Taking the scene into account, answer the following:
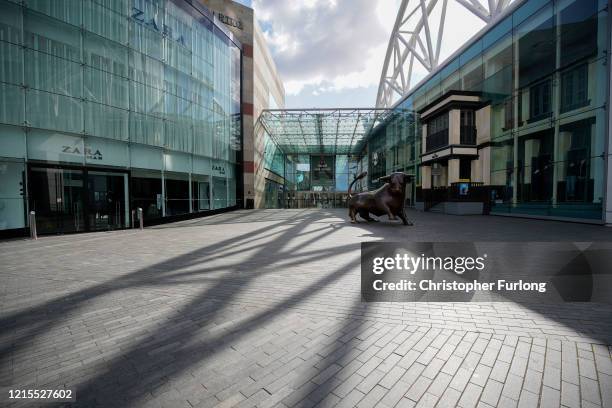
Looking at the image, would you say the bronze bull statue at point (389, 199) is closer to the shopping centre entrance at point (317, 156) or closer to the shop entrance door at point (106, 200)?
the shop entrance door at point (106, 200)

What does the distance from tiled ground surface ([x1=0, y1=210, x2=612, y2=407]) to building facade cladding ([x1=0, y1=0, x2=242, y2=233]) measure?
9100 millimetres

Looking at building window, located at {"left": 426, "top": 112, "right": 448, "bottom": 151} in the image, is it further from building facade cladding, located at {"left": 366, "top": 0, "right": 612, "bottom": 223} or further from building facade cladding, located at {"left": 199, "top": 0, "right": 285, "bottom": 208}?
building facade cladding, located at {"left": 199, "top": 0, "right": 285, "bottom": 208}

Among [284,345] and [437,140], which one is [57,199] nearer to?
[284,345]

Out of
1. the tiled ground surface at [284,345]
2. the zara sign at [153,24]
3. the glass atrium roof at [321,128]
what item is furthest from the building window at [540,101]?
the zara sign at [153,24]

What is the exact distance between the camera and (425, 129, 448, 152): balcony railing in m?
24.2

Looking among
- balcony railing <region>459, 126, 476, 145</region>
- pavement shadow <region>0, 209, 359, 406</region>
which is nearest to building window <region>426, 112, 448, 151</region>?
balcony railing <region>459, 126, 476, 145</region>

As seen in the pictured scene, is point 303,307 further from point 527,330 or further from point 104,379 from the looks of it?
point 527,330

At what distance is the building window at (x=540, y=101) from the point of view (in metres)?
17.1

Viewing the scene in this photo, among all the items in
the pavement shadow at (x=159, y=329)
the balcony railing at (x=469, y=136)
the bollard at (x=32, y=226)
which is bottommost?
the pavement shadow at (x=159, y=329)

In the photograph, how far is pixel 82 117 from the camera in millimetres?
12883

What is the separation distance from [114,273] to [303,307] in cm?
Answer: 439

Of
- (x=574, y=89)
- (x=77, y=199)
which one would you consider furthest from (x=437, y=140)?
(x=77, y=199)

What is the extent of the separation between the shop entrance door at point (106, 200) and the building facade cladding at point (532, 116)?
22.6 meters

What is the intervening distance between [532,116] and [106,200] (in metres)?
25.8
